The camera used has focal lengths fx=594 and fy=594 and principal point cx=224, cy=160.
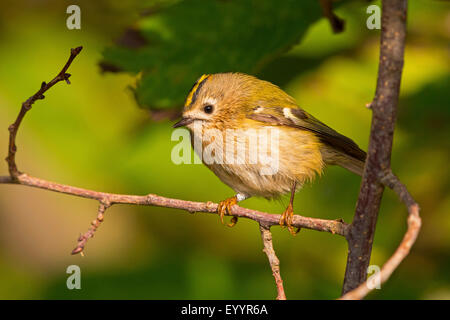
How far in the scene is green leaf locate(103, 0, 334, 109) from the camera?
1.45 m

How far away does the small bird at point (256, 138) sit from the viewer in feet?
5.11

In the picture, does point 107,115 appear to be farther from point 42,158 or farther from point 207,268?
point 207,268

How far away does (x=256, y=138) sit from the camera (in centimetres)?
157

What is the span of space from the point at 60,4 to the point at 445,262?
59.6 inches

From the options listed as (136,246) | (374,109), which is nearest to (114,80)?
(136,246)

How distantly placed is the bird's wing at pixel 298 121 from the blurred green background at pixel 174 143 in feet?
0.32

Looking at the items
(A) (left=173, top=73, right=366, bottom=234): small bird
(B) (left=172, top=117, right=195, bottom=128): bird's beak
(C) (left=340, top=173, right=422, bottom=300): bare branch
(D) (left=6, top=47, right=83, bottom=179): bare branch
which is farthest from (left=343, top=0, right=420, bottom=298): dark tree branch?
(B) (left=172, top=117, right=195, bottom=128): bird's beak

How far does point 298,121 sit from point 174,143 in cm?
38

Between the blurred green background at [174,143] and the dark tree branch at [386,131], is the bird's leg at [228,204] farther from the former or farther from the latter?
the dark tree branch at [386,131]

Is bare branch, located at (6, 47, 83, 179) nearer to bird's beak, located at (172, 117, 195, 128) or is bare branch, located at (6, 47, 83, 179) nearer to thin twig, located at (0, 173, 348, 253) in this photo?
thin twig, located at (0, 173, 348, 253)

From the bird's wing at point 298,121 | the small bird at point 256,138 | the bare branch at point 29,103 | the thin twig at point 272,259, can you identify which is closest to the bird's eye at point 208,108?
the small bird at point 256,138

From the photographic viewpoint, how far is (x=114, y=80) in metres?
2.04

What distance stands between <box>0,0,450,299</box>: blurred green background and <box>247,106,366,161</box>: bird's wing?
0.32 feet

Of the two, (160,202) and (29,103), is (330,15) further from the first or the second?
(29,103)
